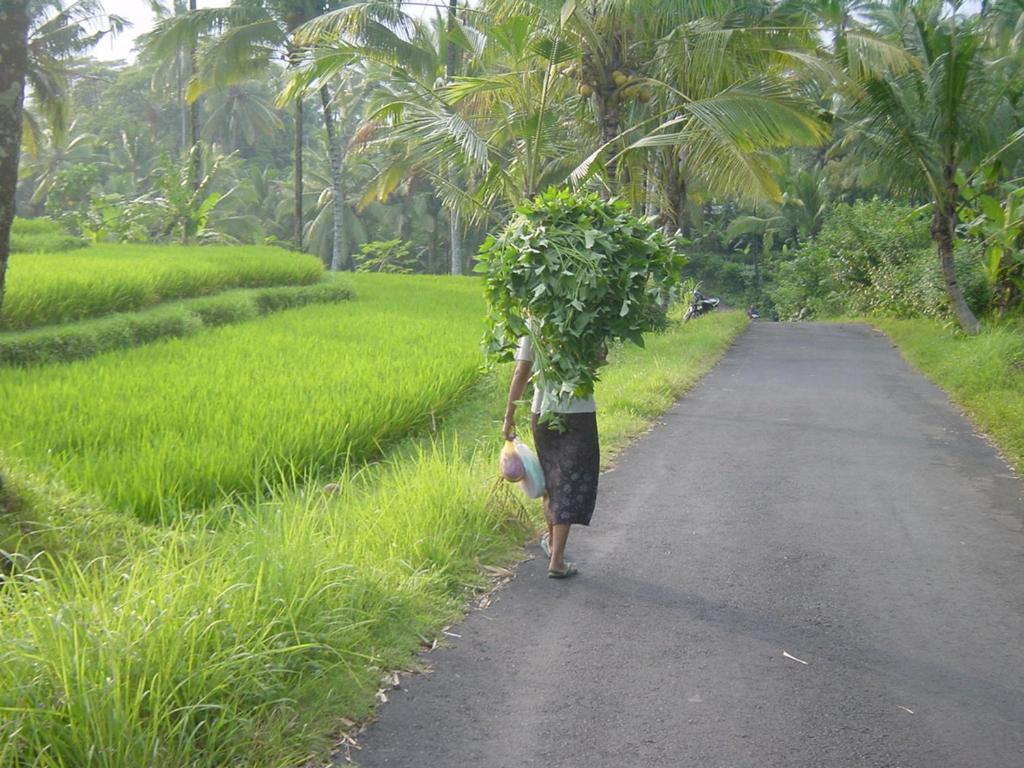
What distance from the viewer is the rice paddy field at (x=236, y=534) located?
3330 mm

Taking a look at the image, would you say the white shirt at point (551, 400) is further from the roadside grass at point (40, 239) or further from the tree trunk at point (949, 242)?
the roadside grass at point (40, 239)

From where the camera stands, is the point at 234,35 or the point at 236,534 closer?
the point at 236,534

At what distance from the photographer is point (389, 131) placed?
1328 centimetres

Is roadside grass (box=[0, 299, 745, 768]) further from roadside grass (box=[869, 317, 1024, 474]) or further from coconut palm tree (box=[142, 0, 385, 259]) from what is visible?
coconut palm tree (box=[142, 0, 385, 259])

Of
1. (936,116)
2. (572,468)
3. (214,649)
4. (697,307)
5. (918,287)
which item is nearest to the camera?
(214,649)

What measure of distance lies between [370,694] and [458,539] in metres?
1.82

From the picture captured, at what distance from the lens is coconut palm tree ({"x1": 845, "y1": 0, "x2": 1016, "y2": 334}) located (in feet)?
50.4

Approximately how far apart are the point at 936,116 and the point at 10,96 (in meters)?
13.9

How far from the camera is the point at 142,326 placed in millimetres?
12445

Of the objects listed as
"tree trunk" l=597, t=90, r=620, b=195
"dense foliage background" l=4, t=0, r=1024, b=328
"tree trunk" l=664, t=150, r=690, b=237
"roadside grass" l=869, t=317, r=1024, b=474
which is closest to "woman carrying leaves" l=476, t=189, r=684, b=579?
"roadside grass" l=869, t=317, r=1024, b=474

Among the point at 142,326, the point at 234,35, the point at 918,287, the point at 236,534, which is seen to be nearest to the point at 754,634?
the point at 236,534

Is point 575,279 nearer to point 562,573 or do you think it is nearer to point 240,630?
point 562,573

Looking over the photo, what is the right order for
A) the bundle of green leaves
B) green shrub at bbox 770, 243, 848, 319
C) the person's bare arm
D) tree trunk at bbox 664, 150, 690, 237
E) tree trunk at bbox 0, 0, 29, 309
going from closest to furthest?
tree trunk at bbox 0, 0, 29, 309 → the bundle of green leaves → the person's bare arm → tree trunk at bbox 664, 150, 690, 237 → green shrub at bbox 770, 243, 848, 319

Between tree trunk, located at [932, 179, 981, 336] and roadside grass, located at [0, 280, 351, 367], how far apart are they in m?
9.92
